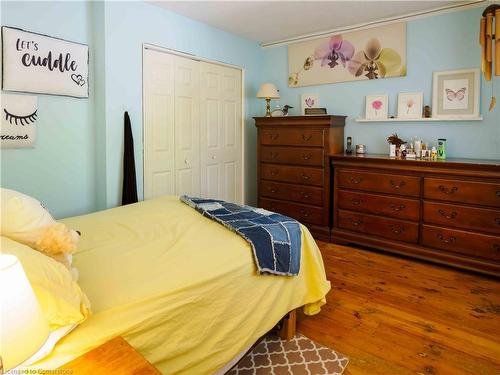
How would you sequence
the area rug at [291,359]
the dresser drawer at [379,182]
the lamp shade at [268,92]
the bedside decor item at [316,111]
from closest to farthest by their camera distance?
the area rug at [291,359]
the dresser drawer at [379,182]
the bedside decor item at [316,111]
the lamp shade at [268,92]

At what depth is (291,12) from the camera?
11.6ft

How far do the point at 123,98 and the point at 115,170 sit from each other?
641 millimetres

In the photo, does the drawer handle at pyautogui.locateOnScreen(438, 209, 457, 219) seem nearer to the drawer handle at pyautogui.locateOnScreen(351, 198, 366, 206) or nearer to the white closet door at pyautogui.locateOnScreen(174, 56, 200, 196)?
the drawer handle at pyautogui.locateOnScreen(351, 198, 366, 206)

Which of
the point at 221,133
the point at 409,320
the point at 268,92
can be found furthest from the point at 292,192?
the point at 409,320

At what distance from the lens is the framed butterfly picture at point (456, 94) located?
3291 millimetres

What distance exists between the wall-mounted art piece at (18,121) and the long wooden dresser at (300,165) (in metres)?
2.34

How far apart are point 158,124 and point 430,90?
2714 millimetres

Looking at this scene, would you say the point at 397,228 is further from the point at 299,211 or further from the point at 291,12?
the point at 291,12

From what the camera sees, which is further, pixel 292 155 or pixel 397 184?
pixel 292 155

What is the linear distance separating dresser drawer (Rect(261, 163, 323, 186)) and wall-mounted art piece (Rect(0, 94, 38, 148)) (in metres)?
2.40

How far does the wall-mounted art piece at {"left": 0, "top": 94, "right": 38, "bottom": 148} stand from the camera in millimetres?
2564

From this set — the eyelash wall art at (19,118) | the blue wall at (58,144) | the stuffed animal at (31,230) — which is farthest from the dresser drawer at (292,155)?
the stuffed animal at (31,230)

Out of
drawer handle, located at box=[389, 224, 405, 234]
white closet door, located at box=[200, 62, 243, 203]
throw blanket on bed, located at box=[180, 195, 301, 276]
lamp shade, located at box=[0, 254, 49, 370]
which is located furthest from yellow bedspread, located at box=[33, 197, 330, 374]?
white closet door, located at box=[200, 62, 243, 203]

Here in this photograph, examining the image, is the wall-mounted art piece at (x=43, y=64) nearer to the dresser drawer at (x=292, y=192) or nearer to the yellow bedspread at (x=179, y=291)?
Result: the yellow bedspread at (x=179, y=291)
